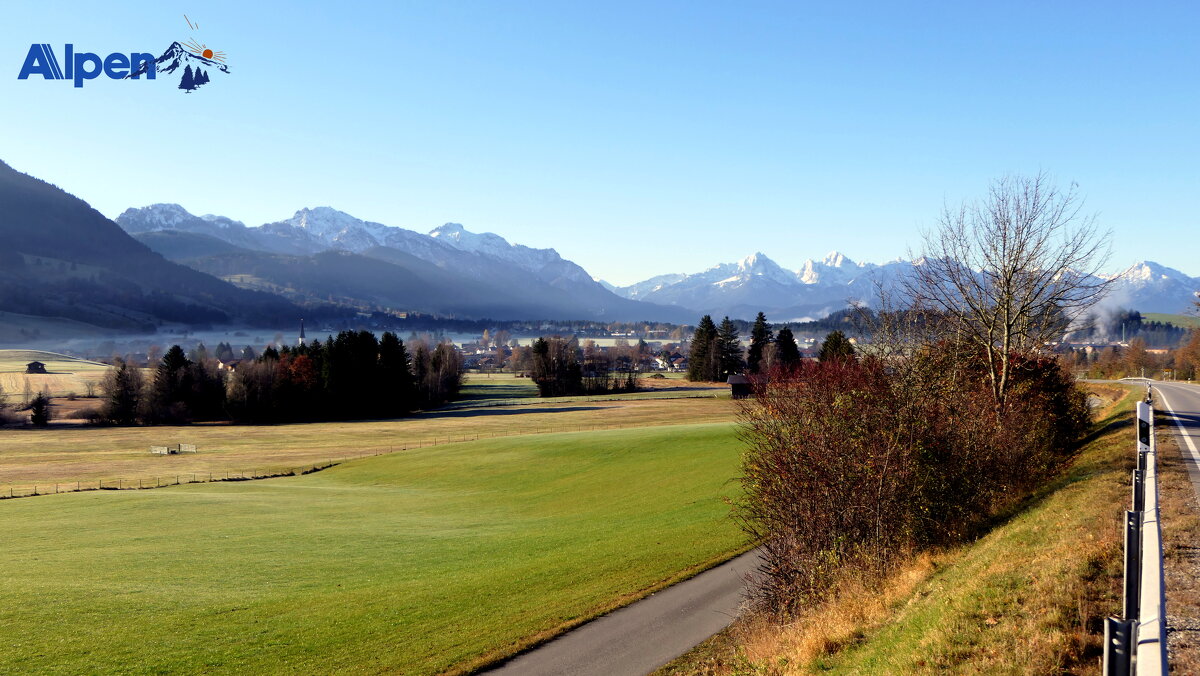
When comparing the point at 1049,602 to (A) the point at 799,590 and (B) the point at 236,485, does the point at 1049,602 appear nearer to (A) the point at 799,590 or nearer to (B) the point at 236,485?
(A) the point at 799,590

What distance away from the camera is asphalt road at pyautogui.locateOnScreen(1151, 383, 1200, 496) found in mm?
21156

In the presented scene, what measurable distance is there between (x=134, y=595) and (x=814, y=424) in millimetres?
21410

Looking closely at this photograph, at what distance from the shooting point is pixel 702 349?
133m

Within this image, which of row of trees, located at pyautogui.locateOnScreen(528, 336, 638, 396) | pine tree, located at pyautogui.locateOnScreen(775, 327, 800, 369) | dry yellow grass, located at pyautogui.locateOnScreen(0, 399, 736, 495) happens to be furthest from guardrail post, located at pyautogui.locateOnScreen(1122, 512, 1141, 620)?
row of trees, located at pyautogui.locateOnScreen(528, 336, 638, 396)

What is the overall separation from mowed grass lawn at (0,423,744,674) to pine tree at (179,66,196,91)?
45.1 m

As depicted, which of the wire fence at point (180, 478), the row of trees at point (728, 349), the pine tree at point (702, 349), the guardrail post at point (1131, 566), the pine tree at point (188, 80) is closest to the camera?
the guardrail post at point (1131, 566)

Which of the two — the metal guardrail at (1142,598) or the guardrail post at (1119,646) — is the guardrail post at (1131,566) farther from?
the guardrail post at (1119,646)

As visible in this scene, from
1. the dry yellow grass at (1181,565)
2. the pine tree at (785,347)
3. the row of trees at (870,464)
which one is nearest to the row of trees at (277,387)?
the pine tree at (785,347)

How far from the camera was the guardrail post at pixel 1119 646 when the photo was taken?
500 cm

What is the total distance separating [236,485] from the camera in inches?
1956

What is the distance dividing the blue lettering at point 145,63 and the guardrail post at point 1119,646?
7598cm

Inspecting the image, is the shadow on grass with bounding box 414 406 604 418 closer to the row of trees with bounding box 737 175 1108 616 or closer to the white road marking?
the white road marking

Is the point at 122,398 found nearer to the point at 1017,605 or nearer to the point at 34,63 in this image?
the point at 34,63

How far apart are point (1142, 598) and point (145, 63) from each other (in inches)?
3108
